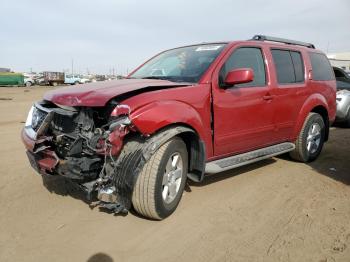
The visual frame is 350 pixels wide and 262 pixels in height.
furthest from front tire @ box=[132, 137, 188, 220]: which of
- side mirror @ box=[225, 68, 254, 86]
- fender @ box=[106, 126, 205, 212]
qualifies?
side mirror @ box=[225, 68, 254, 86]

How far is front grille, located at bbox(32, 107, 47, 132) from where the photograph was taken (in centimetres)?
405

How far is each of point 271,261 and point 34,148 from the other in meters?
2.47

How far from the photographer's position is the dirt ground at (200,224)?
3186 millimetres

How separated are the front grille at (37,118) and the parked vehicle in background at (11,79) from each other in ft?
147

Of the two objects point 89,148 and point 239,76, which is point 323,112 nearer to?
point 239,76

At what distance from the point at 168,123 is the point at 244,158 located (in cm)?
157

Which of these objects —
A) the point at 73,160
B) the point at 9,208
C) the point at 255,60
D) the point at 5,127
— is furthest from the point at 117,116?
the point at 5,127

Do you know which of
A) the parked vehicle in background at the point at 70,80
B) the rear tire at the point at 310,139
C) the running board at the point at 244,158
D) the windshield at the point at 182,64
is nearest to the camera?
the running board at the point at 244,158

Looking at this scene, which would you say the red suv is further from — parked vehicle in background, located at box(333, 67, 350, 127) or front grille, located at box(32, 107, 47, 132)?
parked vehicle in background, located at box(333, 67, 350, 127)

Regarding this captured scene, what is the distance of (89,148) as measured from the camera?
3.45m

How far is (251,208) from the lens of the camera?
4160 mm

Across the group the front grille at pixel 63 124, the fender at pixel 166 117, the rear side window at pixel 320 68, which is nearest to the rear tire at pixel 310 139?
the rear side window at pixel 320 68

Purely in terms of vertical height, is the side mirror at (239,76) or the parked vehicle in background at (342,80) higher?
the parked vehicle in background at (342,80)

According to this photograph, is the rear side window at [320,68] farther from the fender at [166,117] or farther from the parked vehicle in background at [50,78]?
the parked vehicle in background at [50,78]
